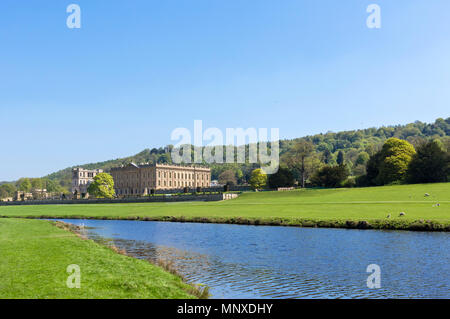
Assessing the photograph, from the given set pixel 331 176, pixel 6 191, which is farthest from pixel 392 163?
pixel 6 191

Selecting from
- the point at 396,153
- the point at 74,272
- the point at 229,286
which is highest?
the point at 396,153

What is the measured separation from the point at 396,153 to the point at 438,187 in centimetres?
1417

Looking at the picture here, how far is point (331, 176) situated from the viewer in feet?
234

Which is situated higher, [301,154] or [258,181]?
[301,154]

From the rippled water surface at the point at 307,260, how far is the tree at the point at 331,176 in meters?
45.6

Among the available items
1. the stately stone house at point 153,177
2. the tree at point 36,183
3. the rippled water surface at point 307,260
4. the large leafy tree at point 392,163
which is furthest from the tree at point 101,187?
the tree at point 36,183

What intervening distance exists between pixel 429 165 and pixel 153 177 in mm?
86754

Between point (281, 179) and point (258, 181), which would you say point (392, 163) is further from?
point (258, 181)

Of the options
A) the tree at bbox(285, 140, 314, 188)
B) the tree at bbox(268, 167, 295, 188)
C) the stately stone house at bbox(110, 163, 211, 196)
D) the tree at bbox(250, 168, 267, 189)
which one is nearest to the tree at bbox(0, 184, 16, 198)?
the stately stone house at bbox(110, 163, 211, 196)

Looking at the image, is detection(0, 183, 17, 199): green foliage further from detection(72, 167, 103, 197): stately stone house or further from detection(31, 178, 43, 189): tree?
detection(72, 167, 103, 197): stately stone house
